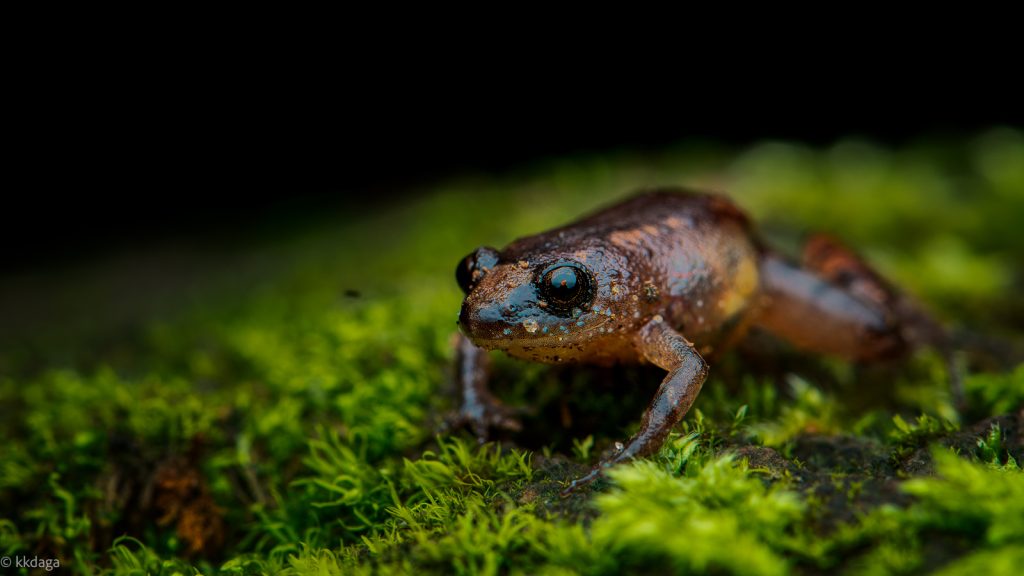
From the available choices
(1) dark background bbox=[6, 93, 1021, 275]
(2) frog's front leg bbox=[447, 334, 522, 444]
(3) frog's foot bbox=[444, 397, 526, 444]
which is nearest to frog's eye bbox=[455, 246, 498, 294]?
(2) frog's front leg bbox=[447, 334, 522, 444]

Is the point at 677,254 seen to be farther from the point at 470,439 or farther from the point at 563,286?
the point at 470,439

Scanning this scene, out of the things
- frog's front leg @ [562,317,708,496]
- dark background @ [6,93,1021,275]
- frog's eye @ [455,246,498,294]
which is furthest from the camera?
dark background @ [6,93,1021,275]

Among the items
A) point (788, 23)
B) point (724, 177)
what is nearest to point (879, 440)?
point (724, 177)

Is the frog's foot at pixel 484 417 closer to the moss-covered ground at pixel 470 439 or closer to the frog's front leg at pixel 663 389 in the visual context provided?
the moss-covered ground at pixel 470 439

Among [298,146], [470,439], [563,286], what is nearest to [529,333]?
[563,286]

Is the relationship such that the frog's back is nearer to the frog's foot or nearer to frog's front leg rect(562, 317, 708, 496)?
frog's front leg rect(562, 317, 708, 496)

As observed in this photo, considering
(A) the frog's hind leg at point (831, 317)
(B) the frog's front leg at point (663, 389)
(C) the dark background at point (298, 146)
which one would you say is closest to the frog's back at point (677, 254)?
(B) the frog's front leg at point (663, 389)
